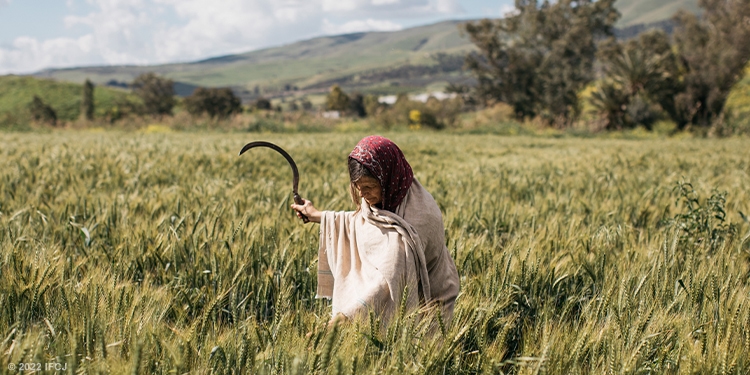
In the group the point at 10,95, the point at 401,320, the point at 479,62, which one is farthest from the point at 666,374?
the point at 10,95

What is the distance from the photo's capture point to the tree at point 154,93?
6331 cm

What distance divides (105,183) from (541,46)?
134 feet

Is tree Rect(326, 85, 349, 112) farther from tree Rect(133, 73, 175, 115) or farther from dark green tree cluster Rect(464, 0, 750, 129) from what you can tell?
dark green tree cluster Rect(464, 0, 750, 129)

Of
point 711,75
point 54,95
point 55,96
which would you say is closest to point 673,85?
point 711,75

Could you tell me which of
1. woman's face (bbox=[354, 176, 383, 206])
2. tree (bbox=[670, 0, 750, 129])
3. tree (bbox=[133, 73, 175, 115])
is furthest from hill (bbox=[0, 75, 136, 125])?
woman's face (bbox=[354, 176, 383, 206])

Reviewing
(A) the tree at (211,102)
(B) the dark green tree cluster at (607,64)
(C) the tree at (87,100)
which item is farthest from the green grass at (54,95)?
(B) the dark green tree cluster at (607,64)

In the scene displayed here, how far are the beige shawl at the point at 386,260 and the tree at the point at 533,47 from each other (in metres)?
37.5

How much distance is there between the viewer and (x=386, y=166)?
1871 mm

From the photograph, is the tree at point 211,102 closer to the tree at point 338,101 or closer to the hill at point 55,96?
the hill at point 55,96

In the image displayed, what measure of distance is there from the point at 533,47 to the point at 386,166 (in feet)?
139

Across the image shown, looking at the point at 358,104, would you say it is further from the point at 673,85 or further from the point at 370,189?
the point at 370,189

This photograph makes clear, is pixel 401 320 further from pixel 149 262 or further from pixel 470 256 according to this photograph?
pixel 149 262

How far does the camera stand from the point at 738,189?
548cm

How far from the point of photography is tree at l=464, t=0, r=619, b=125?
38.6 meters
